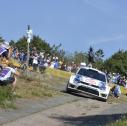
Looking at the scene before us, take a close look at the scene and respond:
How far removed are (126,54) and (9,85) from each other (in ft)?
313

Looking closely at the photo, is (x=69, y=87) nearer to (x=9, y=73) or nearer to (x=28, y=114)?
(x=9, y=73)

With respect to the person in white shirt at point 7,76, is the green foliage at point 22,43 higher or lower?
higher

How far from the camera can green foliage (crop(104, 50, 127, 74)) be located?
4096 inches

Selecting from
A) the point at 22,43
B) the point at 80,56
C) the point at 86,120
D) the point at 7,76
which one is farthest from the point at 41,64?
the point at 80,56

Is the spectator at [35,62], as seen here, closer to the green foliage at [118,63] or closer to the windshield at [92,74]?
the windshield at [92,74]

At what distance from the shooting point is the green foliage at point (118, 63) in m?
104

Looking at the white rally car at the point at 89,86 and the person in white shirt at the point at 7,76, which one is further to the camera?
the white rally car at the point at 89,86

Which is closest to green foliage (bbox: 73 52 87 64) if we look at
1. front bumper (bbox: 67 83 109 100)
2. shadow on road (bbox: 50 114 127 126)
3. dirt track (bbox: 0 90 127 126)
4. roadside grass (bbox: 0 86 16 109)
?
front bumper (bbox: 67 83 109 100)

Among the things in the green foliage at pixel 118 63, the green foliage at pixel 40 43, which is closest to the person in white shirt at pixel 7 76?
the green foliage at pixel 40 43

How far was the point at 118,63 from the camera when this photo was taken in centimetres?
10612

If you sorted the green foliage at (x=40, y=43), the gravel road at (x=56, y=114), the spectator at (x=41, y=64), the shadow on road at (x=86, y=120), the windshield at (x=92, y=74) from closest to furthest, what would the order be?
1. the gravel road at (x=56, y=114)
2. the shadow on road at (x=86, y=120)
3. the windshield at (x=92, y=74)
4. the spectator at (x=41, y=64)
5. the green foliage at (x=40, y=43)

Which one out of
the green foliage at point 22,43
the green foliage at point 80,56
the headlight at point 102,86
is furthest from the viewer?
the green foliage at point 80,56

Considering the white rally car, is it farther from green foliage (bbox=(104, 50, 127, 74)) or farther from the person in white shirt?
green foliage (bbox=(104, 50, 127, 74))

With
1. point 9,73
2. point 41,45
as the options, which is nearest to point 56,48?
point 41,45
